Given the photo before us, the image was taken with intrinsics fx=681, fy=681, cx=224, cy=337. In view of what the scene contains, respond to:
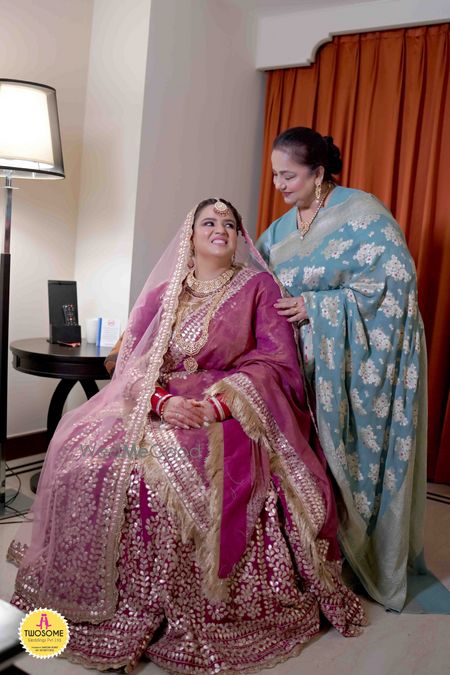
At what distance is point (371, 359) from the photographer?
2.33m

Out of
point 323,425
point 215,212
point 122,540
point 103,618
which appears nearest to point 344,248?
point 215,212

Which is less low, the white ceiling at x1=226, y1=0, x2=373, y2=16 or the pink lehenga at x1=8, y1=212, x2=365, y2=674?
the white ceiling at x1=226, y1=0, x2=373, y2=16

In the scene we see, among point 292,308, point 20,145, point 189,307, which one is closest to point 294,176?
point 292,308

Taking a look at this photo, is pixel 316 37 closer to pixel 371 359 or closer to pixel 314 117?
pixel 314 117

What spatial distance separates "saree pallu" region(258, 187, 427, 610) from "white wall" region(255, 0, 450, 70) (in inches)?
72.3

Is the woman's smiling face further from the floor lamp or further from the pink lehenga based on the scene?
the floor lamp

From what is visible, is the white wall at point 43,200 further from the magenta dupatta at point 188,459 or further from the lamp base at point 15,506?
the magenta dupatta at point 188,459

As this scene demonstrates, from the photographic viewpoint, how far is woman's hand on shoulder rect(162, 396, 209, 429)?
2.09 meters

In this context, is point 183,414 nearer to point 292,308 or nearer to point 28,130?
point 292,308

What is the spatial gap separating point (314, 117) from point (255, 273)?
2.03 metres

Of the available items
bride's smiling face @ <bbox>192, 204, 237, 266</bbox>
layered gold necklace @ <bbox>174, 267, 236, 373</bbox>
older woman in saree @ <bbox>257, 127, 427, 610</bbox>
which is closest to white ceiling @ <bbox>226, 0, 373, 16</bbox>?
older woman in saree @ <bbox>257, 127, 427, 610</bbox>

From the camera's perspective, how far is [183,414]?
210cm

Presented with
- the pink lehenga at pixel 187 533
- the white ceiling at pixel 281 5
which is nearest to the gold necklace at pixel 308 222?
the pink lehenga at pixel 187 533

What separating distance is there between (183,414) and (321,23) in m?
2.81
